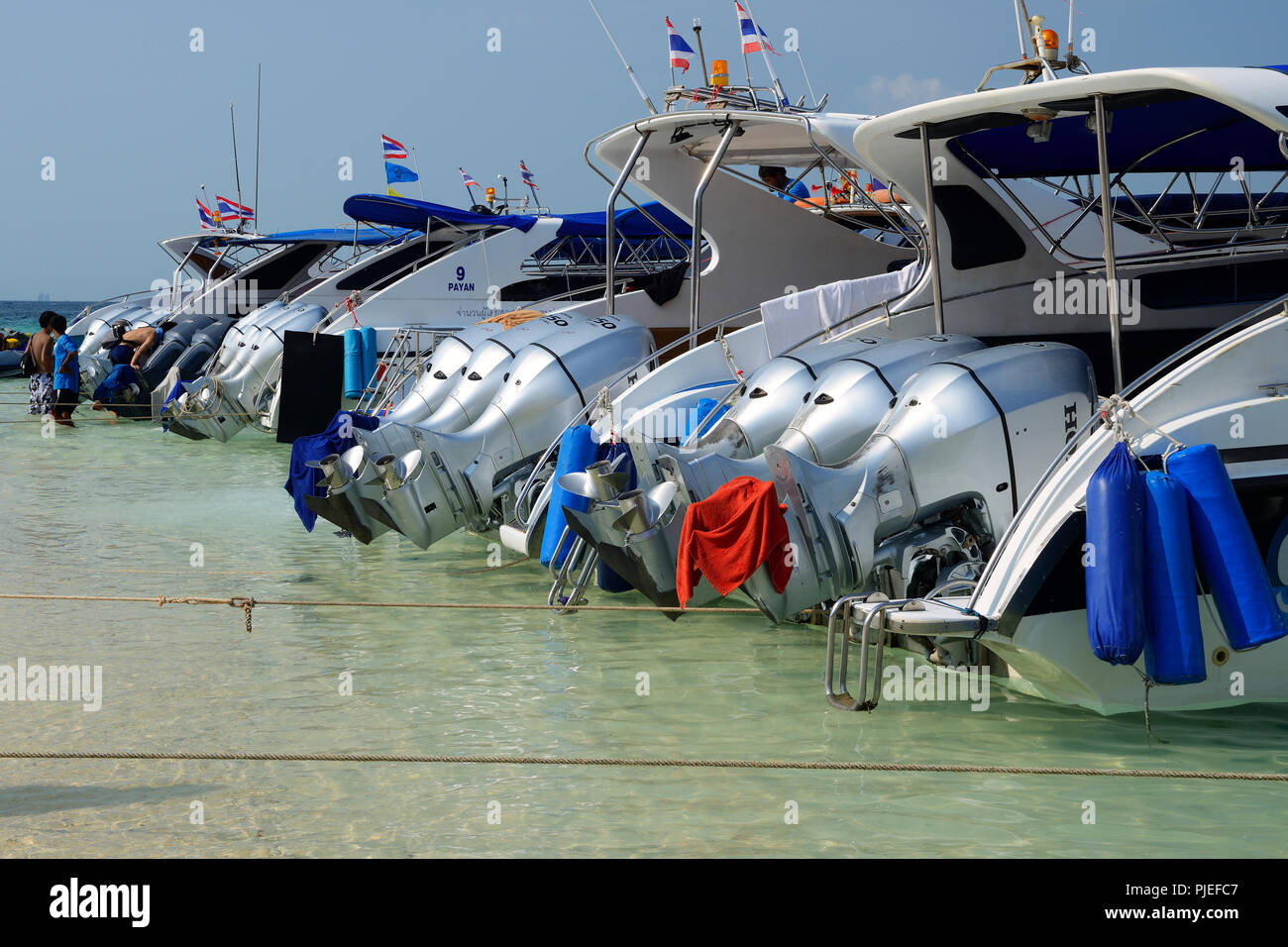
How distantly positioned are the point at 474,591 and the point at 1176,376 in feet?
14.9

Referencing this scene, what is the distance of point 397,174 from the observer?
774 inches

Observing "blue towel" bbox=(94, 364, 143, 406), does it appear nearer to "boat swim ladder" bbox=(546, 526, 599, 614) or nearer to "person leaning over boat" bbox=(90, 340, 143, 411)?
"person leaning over boat" bbox=(90, 340, 143, 411)

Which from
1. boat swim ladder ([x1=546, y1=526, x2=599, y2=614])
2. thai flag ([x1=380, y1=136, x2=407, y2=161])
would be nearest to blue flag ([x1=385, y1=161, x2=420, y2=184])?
thai flag ([x1=380, y1=136, x2=407, y2=161])

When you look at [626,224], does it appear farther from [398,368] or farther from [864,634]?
[864,634]

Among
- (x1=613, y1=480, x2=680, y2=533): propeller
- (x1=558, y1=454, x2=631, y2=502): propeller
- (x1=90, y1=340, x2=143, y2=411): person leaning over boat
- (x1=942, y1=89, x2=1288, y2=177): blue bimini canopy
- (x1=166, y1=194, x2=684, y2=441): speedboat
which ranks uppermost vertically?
(x1=942, y1=89, x2=1288, y2=177): blue bimini canopy

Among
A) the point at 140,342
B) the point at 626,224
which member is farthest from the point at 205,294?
the point at 626,224

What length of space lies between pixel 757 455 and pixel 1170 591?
2.77 m

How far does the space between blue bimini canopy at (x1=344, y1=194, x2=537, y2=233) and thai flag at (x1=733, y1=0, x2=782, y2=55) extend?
289 inches

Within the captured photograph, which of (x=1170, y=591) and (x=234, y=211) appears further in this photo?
(x=234, y=211)

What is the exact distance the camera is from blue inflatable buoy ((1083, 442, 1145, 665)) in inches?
194
